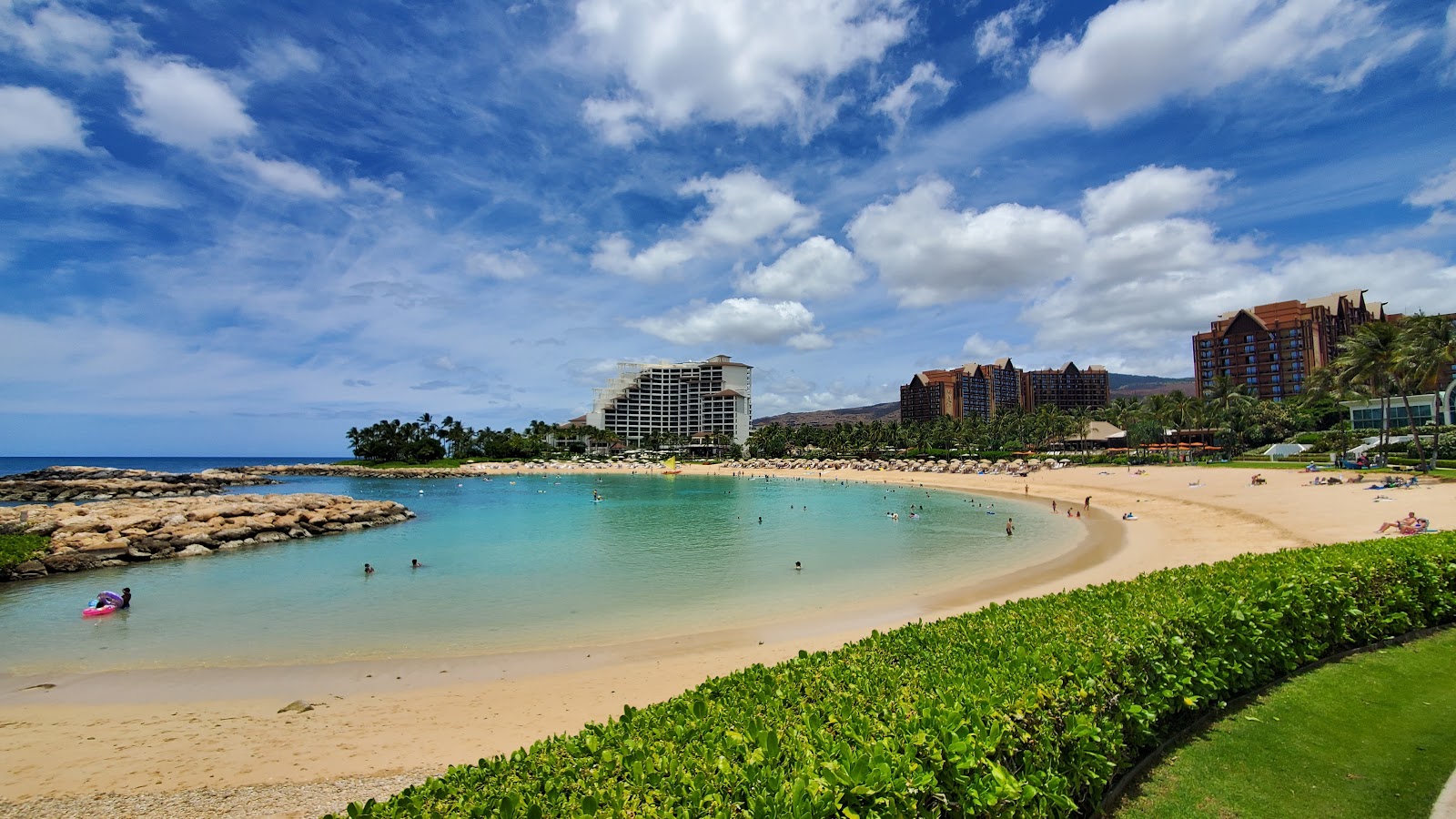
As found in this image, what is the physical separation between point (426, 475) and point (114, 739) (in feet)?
353

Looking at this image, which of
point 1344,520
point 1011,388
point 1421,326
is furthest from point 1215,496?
point 1011,388

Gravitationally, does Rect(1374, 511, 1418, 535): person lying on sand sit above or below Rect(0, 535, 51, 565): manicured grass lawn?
above

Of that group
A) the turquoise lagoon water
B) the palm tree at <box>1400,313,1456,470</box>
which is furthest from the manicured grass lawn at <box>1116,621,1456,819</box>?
the palm tree at <box>1400,313,1456,470</box>

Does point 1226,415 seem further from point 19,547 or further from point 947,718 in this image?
point 19,547

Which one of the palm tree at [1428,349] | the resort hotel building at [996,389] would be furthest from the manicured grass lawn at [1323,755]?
the resort hotel building at [996,389]

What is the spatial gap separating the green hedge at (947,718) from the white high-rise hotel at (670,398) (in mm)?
162852

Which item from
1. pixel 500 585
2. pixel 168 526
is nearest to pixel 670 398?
pixel 168 526

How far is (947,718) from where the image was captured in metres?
3.70

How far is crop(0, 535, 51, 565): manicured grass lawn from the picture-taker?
24.5 meters

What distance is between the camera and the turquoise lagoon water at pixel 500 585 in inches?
623

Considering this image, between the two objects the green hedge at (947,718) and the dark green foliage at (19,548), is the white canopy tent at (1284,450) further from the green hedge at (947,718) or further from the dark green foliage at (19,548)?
the dark green foliage at (19,548)

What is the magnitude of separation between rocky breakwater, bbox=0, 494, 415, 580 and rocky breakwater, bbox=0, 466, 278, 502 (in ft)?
127

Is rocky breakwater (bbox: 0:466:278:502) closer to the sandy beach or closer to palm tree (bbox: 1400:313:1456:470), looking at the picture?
the sandy beach

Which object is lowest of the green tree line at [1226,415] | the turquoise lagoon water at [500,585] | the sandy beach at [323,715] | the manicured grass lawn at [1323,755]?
the turquoise lagoon water at [500,585]
